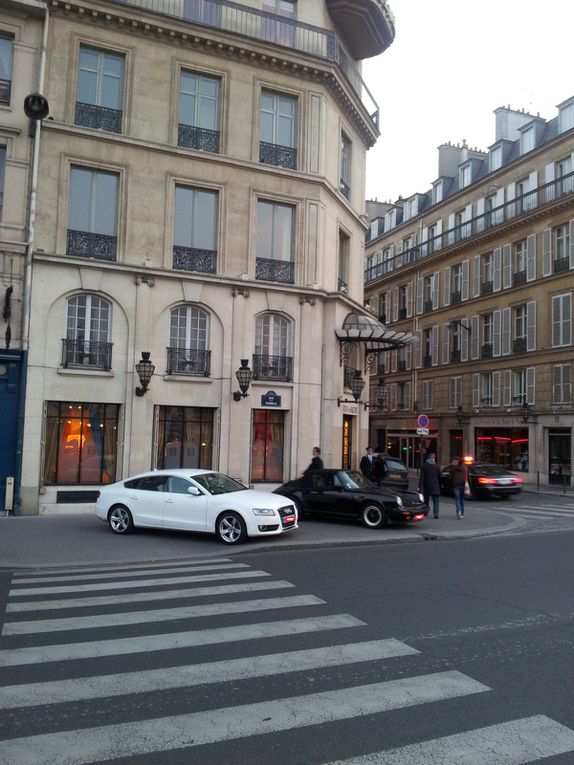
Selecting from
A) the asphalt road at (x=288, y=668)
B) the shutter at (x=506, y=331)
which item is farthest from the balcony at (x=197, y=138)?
the shutter at (x=506, y=331)

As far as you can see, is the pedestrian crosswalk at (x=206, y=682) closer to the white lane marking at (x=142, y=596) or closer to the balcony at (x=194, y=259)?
the white lane marking at (x=142, y=596)

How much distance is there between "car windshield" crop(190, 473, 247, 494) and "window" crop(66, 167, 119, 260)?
7.74m

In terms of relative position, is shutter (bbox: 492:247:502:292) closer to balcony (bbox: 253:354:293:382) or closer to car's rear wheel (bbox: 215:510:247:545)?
balcony (bbox: 253:354:293:382)

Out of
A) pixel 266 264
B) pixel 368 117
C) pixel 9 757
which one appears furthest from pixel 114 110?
pixel 9 757

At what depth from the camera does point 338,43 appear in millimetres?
21703

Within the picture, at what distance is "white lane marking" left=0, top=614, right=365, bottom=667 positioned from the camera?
19.7ft

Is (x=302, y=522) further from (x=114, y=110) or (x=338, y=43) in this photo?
(x=338, y=43)

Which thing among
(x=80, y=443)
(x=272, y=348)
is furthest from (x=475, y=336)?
(x=80, y=443)

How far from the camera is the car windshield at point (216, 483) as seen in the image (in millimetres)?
13383

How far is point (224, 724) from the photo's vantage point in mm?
4551

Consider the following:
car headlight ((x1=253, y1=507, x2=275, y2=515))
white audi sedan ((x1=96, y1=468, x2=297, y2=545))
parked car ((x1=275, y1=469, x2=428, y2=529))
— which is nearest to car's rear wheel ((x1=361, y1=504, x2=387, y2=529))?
parked car ((x1=275, y1=469, x2=428, y2=529))

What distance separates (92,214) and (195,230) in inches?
116

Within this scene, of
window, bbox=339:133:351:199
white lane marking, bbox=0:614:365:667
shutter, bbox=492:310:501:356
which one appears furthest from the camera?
shutter, bbox=492:310:501:356

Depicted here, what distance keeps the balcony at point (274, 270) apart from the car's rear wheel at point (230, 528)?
9214 mm
